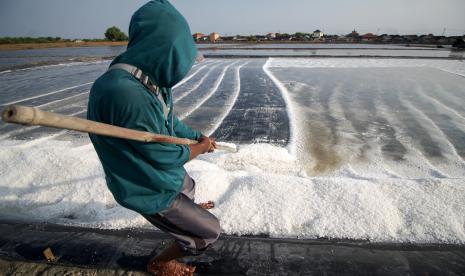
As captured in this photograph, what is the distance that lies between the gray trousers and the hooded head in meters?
0.72

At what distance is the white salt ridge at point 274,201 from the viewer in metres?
2.33

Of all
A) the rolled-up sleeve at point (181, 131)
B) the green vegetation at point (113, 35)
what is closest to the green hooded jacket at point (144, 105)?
the rolled-up sleeve at point (181, 131)

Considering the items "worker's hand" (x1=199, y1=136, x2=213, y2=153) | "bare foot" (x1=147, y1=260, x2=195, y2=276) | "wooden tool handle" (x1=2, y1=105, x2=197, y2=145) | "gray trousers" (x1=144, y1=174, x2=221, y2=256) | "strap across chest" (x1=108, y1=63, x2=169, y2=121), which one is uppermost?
"strap across chest" (x1=108, y1=63, x2=169, y2=121)

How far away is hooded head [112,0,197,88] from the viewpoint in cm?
127

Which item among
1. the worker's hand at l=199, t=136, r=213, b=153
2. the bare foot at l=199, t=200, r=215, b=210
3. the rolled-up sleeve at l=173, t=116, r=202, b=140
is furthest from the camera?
the bare foot at l=199, t=200, r=215, b=210

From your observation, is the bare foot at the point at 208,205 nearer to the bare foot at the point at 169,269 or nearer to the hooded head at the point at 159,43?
the bare foot at the point at 169,269

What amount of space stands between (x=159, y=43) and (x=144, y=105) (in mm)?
278

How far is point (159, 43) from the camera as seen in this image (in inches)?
49.5

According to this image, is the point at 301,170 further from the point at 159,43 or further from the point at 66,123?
the point at 66,123

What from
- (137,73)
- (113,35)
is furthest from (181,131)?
(113,35)

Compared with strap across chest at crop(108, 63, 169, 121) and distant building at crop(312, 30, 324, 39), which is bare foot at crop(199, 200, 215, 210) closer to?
strap across chest at crop(108, 63, 169, 121)

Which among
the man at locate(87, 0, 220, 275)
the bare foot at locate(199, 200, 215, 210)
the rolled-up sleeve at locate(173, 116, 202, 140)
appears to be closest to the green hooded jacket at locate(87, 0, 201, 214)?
the man at locate(87, 0, 220, 275)

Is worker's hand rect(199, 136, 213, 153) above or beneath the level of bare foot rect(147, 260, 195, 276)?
above

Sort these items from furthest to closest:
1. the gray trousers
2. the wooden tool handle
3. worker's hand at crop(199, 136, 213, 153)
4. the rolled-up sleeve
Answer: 1. the rolled-up sleeve
2. worker's hand at crop(199, 136, 213, 153)
3. the gray trousers
4. the wooden tool handle
